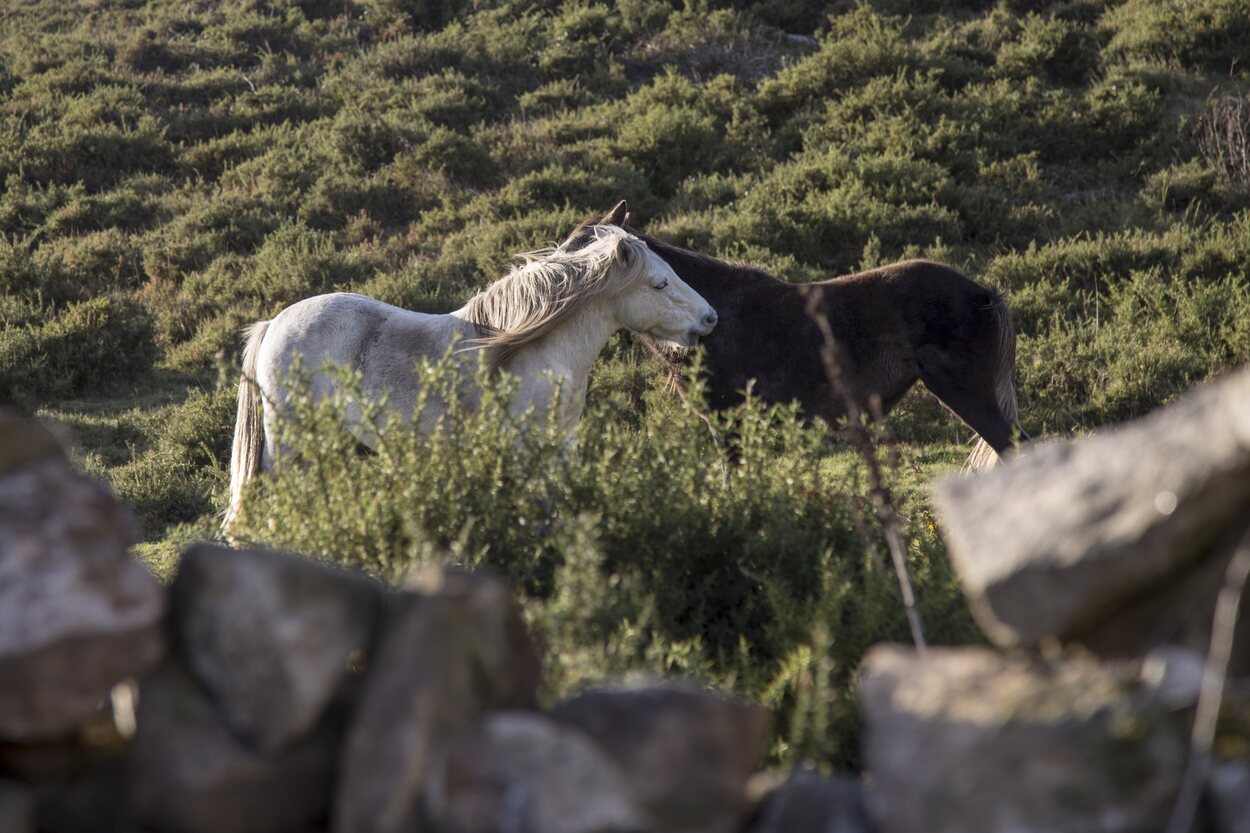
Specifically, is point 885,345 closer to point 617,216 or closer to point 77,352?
point 617,216

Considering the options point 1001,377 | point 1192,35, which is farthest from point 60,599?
point 1192,35

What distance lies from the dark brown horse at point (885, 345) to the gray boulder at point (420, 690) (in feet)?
14.6

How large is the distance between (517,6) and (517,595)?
17.9m

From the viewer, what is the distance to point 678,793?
216cm

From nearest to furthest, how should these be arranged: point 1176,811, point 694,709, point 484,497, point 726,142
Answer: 1. point 1176,811
2. point 694,709
3. point 484,497
4. point 726,142

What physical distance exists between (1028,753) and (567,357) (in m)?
4.33

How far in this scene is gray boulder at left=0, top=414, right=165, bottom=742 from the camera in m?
2.09

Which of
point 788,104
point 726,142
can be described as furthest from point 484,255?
point 788,104

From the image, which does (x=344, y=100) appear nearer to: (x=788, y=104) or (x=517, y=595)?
(x=788, y=104)

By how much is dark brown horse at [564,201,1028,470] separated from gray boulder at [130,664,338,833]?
15.2 feet

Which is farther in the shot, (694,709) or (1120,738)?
(694,709)

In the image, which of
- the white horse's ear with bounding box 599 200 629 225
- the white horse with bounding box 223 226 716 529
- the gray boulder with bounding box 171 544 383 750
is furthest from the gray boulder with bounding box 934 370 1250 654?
the white horse's ear with bounding box 599 200 629 225

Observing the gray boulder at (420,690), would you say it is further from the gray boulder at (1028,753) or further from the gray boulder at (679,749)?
the gray boulder at (1028,753)

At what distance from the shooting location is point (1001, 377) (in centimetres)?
683
